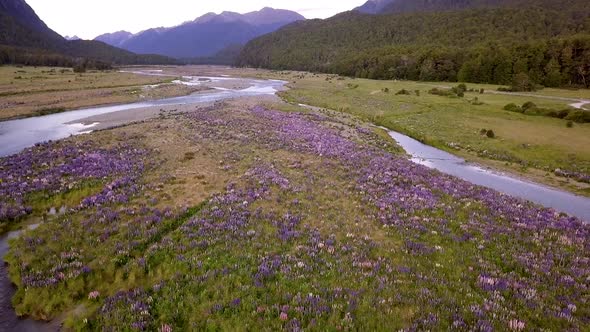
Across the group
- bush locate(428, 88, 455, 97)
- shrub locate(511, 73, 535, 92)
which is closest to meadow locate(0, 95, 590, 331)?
bush locate(428, 88, 455, 97)

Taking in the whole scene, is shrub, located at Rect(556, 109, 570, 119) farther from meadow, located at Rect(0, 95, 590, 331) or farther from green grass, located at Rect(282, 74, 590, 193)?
meadow, located at Rect(0, 95, 590, 331)

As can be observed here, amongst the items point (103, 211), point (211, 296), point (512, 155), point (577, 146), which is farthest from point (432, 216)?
point (577, 146)

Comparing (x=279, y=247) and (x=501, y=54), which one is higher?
(x=501, y=54)

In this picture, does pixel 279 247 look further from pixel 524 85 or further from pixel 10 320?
pixel 524 85

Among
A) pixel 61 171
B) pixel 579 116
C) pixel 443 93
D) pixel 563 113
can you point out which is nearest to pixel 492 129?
pixel 579 116

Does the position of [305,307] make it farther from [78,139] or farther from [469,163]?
[78,139]

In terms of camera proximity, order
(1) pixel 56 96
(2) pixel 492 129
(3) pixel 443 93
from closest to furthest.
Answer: (2) pixel 492 129
(1) pixel 56 96
(3) pixel 443 93

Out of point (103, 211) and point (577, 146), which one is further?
point (577, 146)

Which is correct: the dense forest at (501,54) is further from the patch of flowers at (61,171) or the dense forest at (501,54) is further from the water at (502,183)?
the patch of flowers at (61,171)
